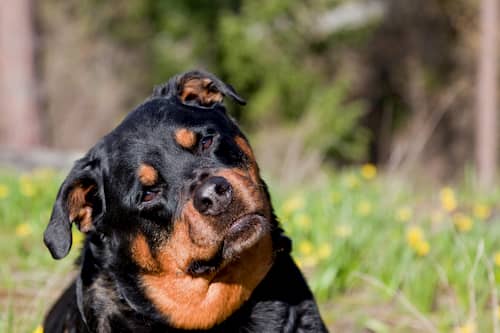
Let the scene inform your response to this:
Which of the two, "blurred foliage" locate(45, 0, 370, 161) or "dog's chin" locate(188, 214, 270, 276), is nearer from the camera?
"dog's chin" locate(188, 214, 270, 276)

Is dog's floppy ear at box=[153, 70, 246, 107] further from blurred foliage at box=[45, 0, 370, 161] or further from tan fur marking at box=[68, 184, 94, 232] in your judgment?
blurred foliage at box=[45, 0, 370, 161]

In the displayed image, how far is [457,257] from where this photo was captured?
475 cm

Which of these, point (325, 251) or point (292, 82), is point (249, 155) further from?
point (292, 82)

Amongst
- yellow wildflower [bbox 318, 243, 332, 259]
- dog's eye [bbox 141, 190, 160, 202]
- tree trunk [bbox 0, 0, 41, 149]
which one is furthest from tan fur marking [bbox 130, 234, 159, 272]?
tree trunk [bbox 0, 0, 41, 149]

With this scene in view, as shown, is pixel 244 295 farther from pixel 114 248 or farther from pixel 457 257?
pixel 457 257

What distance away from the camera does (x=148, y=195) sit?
11.3ft

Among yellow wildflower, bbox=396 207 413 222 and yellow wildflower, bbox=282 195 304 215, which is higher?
yellow wildflower, bbox=282 195 304 215

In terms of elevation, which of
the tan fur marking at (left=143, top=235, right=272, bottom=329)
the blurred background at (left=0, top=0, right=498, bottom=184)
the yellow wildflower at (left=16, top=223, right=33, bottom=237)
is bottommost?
the tan fur marking at (left=143, top=235, right=272, bottom=329)

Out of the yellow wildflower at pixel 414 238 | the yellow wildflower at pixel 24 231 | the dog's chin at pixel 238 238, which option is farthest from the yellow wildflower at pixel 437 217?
the yellow wildflower at pixel 24 231

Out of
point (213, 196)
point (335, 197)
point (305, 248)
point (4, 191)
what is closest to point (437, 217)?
point (335, 197)

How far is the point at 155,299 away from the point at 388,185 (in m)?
3.89

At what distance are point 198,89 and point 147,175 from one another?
739mm

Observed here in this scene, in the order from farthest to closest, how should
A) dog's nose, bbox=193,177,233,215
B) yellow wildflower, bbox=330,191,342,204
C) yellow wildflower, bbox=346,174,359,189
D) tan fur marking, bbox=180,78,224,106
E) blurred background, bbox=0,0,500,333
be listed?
blurred background, bbox=0,0,500,333
yellow wildflower, bbox=346,174,359,189
yellow wildflower, bbox=330,191,342,204
tan fur marking, bbox=180,78,224,106
dog's nose, bbox=193,177,233,215

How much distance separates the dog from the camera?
322 cm
